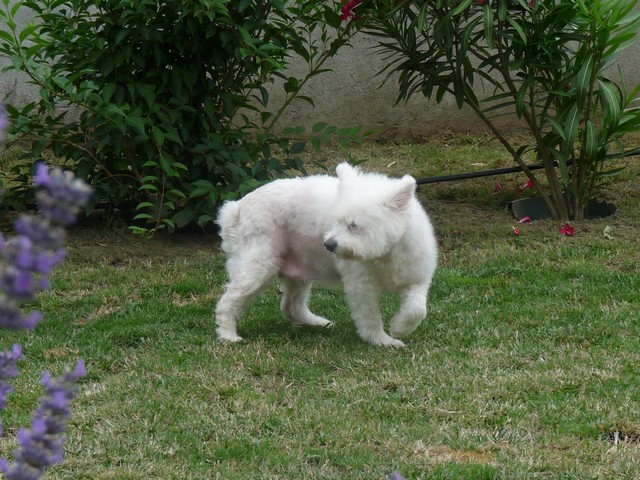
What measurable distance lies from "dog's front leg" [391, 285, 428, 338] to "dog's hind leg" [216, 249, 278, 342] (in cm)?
79

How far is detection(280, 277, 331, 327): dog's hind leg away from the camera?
5668 millimetres

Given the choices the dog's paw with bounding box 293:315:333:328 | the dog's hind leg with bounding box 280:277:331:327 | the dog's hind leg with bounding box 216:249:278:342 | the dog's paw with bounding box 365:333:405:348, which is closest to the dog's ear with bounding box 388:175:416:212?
the dog's paw with bounding box 365:333:405:348

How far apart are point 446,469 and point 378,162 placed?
661 centimetres

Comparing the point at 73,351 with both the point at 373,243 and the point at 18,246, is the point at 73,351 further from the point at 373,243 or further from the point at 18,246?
the point at 18,246

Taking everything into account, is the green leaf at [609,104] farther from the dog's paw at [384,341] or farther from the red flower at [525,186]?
the dog's paw at [384,341]

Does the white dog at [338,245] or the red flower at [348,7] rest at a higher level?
the red flower at [348,7]

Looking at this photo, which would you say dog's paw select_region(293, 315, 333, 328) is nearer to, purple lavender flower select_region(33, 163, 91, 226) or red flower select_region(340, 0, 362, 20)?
red flower select_region(340, 0, 362, 20)

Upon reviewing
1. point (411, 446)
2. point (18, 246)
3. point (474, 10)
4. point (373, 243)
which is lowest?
point (411, 446)

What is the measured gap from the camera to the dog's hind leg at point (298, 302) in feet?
18.6

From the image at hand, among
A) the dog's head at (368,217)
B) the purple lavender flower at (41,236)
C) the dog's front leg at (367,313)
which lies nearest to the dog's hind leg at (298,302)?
the dog's front leg at (367,313)

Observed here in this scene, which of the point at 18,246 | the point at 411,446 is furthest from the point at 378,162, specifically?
the point at 18,246

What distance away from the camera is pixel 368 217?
4.70 meters

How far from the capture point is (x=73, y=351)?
5125 millimetres

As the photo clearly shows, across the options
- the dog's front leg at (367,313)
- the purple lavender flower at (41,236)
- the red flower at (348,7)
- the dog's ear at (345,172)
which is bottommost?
the dog's front leg at (367,313)
